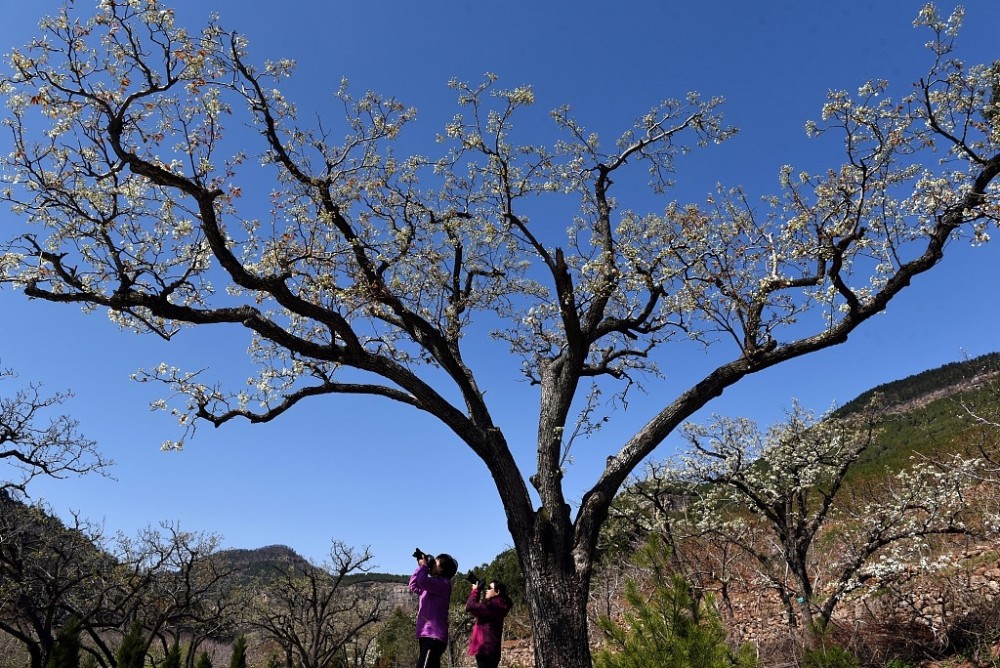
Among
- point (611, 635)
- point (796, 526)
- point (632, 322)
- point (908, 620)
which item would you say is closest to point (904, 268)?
point (632, 322)

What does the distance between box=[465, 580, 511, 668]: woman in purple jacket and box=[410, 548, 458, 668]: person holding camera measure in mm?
332

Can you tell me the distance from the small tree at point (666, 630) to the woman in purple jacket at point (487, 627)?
2.78 m

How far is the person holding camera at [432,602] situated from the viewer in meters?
6.46

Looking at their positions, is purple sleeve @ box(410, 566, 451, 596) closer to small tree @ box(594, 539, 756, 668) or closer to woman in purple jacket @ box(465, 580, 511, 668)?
woman in purple jacket @ box(465, 580, 511, 668)

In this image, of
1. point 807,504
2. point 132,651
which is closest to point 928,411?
point 807,504

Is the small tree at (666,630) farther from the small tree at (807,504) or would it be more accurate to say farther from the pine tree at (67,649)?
the pine tree at (67,649)

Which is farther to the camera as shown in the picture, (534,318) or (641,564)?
(534,318)

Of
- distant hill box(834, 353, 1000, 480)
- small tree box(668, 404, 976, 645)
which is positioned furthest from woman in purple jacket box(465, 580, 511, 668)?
distant hill box(834, 353, 1000, 480)

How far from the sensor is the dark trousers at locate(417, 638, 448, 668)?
636cm

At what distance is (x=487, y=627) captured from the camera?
6.87 m

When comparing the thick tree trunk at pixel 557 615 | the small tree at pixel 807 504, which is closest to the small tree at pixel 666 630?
the thick tree trunk at pixel 557 615

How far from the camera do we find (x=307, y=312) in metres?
7.13

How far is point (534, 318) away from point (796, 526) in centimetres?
547

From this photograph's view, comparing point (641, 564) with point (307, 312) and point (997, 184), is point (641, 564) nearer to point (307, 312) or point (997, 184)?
point (307, 312)
